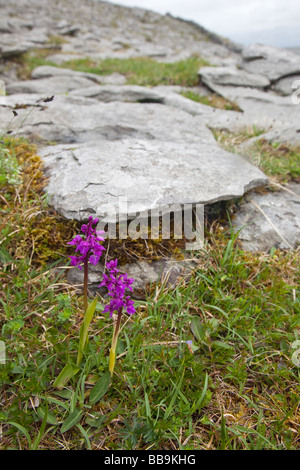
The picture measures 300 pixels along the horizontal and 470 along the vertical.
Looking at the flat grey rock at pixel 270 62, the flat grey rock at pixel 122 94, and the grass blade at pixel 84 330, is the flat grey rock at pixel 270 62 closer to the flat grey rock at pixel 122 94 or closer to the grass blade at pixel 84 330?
the flat grey rock at pixel 122 94

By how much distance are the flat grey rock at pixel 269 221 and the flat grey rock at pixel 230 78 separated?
5.39 m

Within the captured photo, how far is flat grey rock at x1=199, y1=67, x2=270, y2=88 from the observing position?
828 centimetres

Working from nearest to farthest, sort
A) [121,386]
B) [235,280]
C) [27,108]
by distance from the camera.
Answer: [121,386] < [235,280] < [27,108]

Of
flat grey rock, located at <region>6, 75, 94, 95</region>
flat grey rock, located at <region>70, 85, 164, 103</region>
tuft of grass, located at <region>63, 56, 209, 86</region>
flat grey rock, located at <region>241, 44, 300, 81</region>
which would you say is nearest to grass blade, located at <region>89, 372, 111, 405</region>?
flat grey rock, located at <region>70, 85, 164, 103</region>

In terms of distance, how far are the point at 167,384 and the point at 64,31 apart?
2154cm

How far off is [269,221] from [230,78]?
648 cm

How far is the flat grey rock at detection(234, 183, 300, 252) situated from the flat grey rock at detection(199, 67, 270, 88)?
5.39 metres

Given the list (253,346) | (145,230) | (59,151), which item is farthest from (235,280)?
(59,151)

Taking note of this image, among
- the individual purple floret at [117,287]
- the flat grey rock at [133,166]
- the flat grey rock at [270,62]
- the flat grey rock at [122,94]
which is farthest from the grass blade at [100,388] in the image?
the flat grey rock at [270,62]

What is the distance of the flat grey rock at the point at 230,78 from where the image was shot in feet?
27.2

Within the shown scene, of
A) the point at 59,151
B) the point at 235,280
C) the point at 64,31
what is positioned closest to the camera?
the point at 235,280

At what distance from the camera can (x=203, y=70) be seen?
8.55 m

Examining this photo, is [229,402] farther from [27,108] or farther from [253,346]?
[27,108]

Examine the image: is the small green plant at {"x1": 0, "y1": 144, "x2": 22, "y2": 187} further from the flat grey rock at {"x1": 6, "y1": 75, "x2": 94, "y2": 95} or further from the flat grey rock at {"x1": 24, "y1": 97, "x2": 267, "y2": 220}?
the flat grey rock at {"x1": 6, "y1": 75, "x2": 94, "y2": 95}
